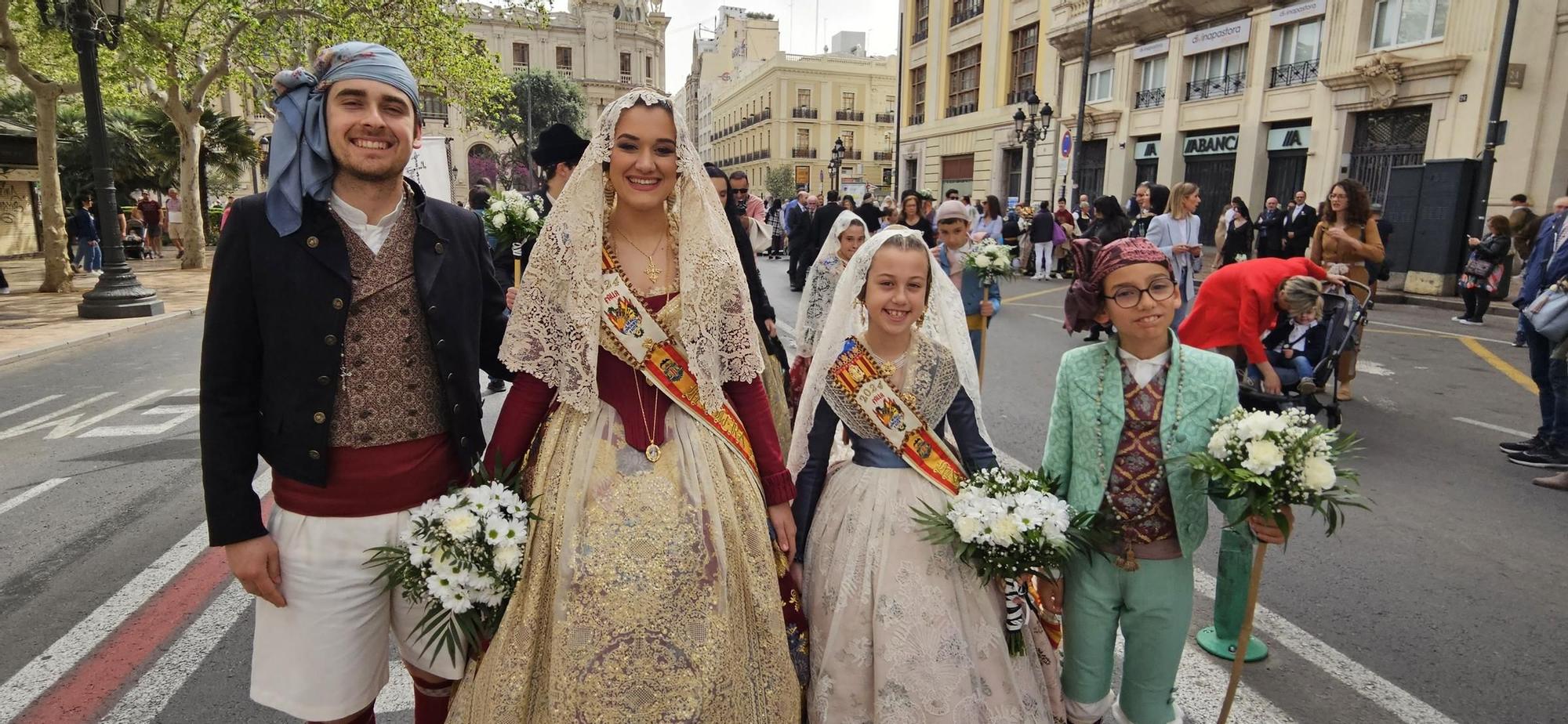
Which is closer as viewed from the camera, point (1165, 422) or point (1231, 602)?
point (1165, 422)

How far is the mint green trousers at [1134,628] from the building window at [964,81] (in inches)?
1303

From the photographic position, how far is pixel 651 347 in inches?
91.4

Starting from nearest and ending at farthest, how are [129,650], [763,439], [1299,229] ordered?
1. [763,439]
2. [129,650]
3. [1299,229]

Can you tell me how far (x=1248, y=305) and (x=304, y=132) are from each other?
206 inches

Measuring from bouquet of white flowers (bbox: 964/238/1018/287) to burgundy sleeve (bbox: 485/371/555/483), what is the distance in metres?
4.91

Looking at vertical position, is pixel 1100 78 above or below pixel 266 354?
above

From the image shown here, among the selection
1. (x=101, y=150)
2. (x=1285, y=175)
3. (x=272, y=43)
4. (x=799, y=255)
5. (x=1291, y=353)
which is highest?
(x=272, y=43)

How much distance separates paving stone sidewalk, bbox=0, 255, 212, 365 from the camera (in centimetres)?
1055

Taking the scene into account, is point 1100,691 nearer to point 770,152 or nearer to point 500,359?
point 500,359

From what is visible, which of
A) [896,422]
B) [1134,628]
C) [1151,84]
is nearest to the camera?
[1134,628]

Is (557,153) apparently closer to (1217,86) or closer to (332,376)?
(332,376)

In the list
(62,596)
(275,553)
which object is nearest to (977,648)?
(275,553)

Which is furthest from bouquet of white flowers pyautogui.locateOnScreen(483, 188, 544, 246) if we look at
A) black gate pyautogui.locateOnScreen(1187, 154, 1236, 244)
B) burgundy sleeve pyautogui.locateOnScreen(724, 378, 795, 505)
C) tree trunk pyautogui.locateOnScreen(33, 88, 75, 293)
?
black gate pyautogui.locateOnScreen(1187, 154, 1236, 244)

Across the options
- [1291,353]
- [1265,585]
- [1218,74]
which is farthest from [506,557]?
[1218,74]
